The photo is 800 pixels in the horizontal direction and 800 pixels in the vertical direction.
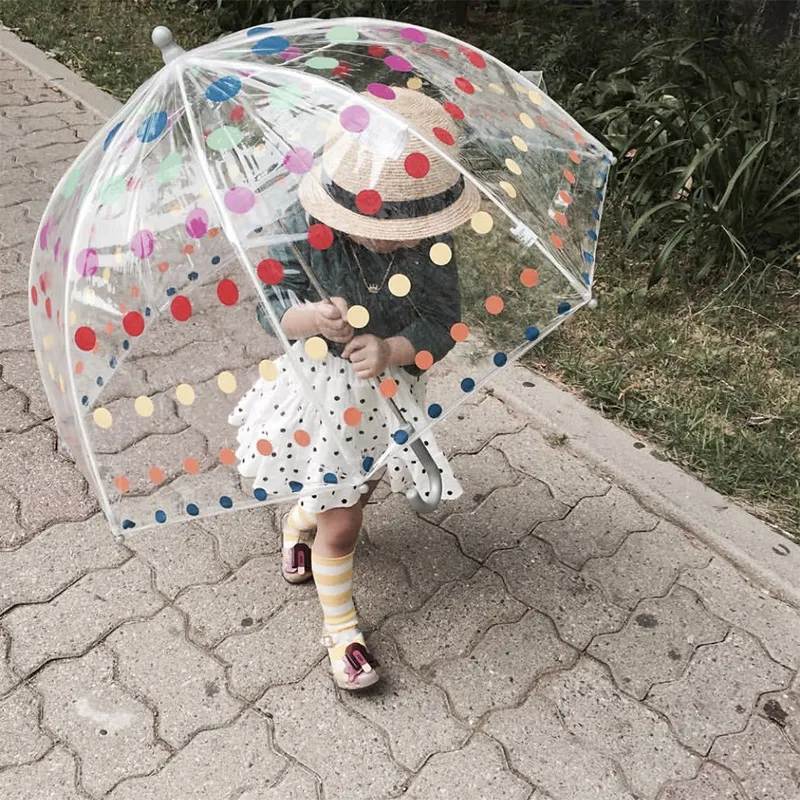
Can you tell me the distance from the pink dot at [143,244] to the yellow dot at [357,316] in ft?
1.19

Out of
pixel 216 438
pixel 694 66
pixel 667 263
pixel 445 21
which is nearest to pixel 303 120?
pixel 216 438

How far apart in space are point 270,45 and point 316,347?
1.88ft

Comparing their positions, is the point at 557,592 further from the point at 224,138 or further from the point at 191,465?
the point at 224,138

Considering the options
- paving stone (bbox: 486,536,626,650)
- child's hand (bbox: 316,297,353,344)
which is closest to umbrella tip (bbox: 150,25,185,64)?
child's hand (bbox: 316,297,353,344)

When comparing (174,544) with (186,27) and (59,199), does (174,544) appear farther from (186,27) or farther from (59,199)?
(186,27)

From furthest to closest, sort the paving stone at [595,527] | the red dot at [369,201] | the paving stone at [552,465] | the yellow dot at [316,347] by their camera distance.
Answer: the paving stone at [552,465], the paving stone at [595,527], the yellow dot at [316,347], the red dot at [369,201]

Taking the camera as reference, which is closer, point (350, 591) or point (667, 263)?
point (350, 591)

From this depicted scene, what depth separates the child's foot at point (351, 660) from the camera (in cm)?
214

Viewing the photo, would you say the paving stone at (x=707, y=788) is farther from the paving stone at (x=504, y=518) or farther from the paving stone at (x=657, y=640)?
the paving stone at (x=504, y=518)

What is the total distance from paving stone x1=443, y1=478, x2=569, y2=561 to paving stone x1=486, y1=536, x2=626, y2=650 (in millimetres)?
42

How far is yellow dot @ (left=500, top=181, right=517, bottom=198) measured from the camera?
1684 millimetres

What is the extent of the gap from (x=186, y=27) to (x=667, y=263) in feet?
12.4

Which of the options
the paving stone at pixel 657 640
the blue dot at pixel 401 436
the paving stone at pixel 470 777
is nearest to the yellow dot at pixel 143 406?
the blue dot at pixel 401 436

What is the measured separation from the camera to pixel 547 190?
5.92 ft
